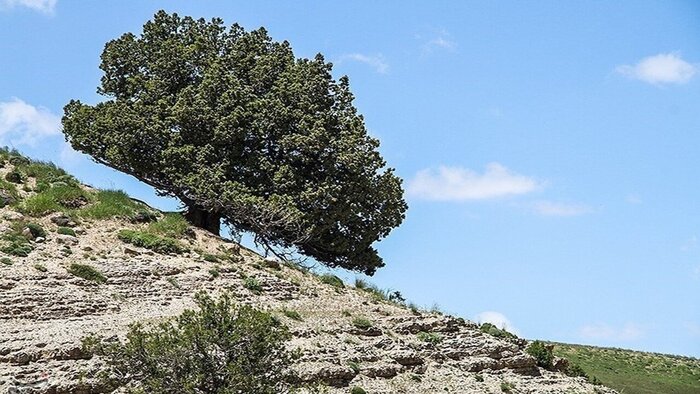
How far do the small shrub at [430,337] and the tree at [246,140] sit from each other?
789 cm

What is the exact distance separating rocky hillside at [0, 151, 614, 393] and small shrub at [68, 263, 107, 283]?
0.05 m

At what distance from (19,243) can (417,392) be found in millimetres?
15857

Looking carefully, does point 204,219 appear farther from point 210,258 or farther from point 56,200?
point 56,200

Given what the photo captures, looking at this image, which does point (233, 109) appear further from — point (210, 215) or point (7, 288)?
point (7, 288)

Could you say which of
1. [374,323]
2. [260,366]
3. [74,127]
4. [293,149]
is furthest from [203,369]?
[74,127]

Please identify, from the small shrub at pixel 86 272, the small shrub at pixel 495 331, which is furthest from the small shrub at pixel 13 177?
the small shrub at pixel 495 331

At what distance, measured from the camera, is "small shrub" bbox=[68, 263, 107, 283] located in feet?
103

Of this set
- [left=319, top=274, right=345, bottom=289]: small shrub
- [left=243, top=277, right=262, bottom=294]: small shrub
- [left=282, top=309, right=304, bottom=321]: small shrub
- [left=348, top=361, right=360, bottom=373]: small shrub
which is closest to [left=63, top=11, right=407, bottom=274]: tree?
[left=319, top=274, right=345, bottom=289]: small shrub

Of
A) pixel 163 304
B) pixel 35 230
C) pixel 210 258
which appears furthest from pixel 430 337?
pixel 35 230

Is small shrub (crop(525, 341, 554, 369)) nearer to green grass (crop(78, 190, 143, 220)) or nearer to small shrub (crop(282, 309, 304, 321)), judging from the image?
small shrub (crop(282, 309, 304, 321))

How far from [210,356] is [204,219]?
19.5 meters

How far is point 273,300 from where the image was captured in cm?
3369

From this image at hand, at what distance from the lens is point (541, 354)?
1372 inches

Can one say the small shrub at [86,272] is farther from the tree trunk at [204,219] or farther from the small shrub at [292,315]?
the tree trunk at [204,219]
